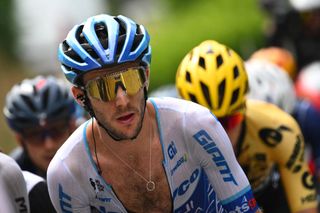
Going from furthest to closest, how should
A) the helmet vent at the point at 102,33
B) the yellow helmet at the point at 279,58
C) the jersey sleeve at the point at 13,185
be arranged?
1. the yellow helmet at the point at 279,58
2. the jersey sleeve at the point at 13,185
3. the helmet vent at the point at 102,33

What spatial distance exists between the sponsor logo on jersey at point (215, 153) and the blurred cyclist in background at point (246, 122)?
4.27 feet

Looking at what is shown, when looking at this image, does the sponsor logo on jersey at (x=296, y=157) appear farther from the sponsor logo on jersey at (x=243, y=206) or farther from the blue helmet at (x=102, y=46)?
the blue helmet at (x=102, y=46)

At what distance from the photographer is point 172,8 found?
29.2m

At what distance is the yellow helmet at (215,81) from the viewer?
689cm

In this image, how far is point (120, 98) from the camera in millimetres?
5375

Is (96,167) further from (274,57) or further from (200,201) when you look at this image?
(274,57)

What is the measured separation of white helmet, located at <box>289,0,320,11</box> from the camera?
12812 mm

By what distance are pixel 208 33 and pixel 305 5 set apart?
7.58m

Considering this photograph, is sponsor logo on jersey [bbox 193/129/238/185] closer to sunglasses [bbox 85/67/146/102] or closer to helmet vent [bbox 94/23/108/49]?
sunglasses [bbox 85/67/146/102]

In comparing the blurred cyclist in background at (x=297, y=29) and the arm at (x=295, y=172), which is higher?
the arm at (x=295, y=172)

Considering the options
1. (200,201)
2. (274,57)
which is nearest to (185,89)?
(200,201)

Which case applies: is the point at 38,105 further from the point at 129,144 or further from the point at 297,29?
the point at 297,29

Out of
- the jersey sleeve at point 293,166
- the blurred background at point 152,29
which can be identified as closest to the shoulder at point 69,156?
the jersey sleeve at point 293,166

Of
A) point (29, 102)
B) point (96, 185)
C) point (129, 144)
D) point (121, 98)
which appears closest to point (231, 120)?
point (129, 144)
